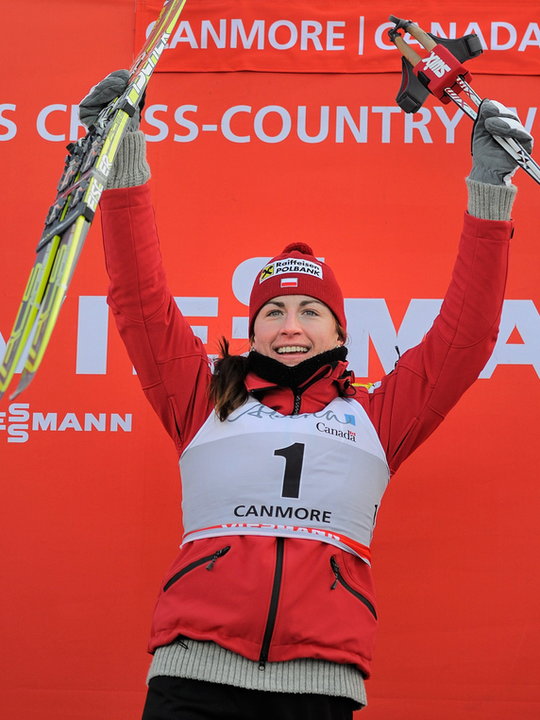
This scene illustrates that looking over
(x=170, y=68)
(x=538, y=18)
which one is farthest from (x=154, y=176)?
(x=538, y=18)

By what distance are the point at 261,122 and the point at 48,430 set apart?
94 centimetres

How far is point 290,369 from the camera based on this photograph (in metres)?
1.94

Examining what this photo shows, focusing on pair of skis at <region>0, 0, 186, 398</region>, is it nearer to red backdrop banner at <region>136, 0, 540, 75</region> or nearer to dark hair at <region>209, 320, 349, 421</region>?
dark hair at <region>209, 320, 349, 421</region>

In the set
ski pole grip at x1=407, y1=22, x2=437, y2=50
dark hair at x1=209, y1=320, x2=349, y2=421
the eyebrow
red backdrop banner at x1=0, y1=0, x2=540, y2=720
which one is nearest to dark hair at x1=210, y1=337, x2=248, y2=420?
dark hair at x1=209, y1=320, x2=349, y2=421

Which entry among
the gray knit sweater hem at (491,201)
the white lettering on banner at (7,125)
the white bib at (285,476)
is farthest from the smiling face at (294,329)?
the white lettering on banner at (7,125)

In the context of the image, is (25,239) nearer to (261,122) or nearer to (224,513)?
(261,122)

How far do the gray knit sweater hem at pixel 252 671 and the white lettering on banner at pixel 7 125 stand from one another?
1.54 metres

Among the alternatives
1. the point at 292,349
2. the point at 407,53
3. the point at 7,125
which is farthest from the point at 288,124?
the point at 292,349

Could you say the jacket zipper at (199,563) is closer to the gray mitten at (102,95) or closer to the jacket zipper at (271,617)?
the jacket zipper at (271,617)

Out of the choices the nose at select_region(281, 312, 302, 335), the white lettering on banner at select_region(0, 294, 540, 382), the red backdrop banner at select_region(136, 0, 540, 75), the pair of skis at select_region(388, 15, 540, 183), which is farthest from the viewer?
the red backdrop banner at select_region(136, 0, 540, 75)

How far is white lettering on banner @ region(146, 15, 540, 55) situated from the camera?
2.73m

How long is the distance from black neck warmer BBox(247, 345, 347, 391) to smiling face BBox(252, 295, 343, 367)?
3cm

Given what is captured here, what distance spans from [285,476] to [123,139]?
0.67m

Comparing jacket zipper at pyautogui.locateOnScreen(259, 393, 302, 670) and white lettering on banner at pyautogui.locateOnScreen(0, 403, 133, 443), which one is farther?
white lettering on banner at pyautogui.locateOnScreen(0, 403, 133, 443)
